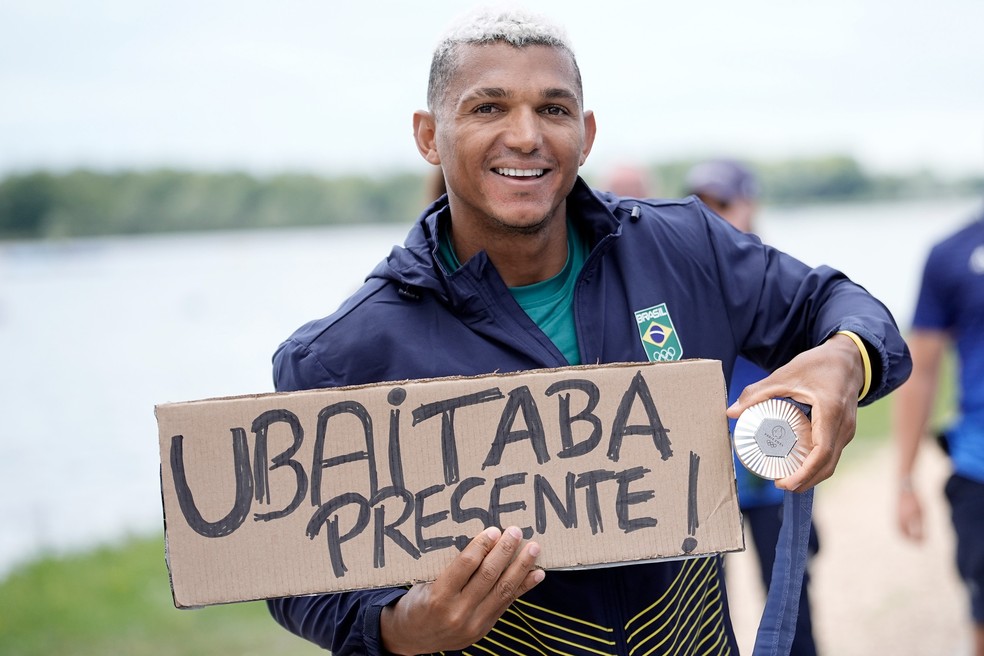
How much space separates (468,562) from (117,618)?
5.94 metres

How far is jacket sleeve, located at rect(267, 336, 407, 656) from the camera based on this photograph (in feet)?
6.30

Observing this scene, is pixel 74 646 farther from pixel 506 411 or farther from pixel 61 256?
pixel 61 256

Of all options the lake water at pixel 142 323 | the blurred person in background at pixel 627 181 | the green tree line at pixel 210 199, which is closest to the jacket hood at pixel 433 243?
the lake water at pixel 142 323

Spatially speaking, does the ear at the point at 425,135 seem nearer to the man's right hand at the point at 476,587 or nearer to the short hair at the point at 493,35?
the short hair at the point at 493,35

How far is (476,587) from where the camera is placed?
176cm

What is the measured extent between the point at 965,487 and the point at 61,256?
3994 centimetres

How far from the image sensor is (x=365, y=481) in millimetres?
1831

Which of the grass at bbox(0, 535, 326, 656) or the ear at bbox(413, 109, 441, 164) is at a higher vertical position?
the ear at bbox(413, 109, 441, 164)

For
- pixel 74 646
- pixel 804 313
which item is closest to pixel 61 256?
pixel 74 646

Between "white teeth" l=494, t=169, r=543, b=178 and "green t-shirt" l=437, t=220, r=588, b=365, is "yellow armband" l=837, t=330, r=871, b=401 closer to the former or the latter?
"green t-shirt" l=437, t=220, r=588, b=365

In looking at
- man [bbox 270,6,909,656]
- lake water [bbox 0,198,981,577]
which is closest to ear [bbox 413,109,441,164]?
man [bbox 270,6,909,656]

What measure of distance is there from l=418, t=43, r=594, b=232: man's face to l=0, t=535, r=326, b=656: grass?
14.3 ft

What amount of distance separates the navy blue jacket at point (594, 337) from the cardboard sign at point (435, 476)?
16 centimetres

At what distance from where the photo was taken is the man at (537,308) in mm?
1979
